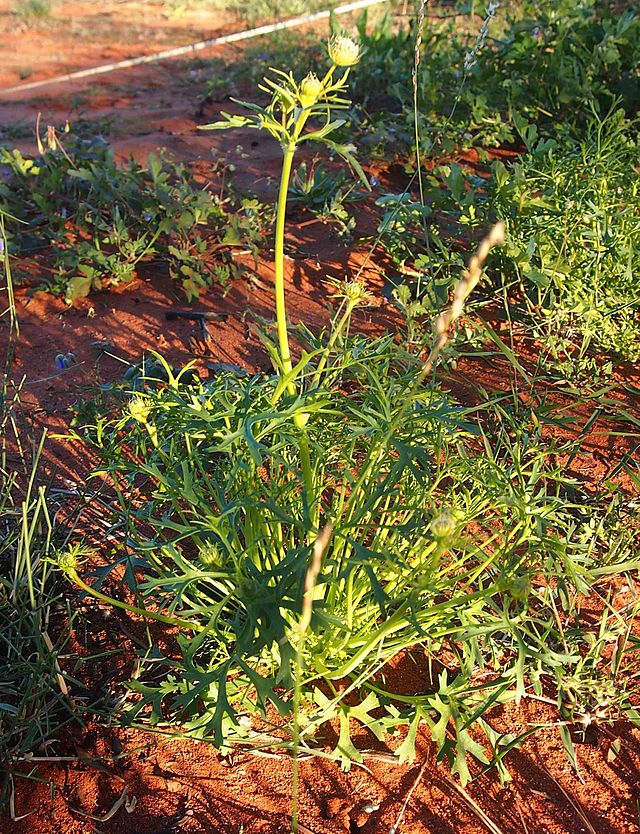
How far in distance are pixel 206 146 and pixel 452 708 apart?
3.85 m

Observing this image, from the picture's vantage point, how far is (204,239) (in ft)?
11.4

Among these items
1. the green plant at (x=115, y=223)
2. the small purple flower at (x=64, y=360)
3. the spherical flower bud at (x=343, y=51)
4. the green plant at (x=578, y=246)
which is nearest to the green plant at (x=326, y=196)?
the green plant at (x=115, y=223)

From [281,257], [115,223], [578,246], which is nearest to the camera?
[281,257]

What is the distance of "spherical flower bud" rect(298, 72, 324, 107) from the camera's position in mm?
1232

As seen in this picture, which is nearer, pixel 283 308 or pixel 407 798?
pixel 283 308

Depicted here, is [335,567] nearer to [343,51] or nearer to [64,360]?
[343,51]

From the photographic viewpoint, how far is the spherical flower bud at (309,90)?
48.5 inches

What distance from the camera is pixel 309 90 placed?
4.06ft

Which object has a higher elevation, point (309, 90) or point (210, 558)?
point (309, 90)

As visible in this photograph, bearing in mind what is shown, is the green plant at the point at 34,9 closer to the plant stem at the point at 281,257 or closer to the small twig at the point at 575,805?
the plant stem at the point at 281,257

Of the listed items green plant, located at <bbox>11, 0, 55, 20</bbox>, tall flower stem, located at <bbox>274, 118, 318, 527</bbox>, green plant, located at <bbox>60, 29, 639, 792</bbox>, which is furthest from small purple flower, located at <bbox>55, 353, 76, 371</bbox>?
green plant, located at <bbox>11, 0, 55, 20</bbox>

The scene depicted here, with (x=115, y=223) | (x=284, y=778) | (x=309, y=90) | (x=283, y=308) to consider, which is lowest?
(x=284, y=778)

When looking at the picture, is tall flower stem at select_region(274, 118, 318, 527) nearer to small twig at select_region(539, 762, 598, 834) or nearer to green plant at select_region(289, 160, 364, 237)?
small twig at select_region(539, 762, 598, 834)

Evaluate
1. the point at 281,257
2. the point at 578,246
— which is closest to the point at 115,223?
the point at 578,246
